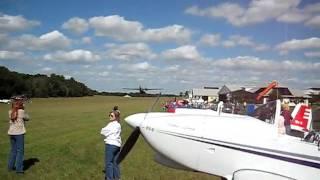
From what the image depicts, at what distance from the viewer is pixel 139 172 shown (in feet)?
32.6

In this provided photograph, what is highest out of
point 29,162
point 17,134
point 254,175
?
point 17,134

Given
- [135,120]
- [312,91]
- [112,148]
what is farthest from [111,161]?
[312,91]

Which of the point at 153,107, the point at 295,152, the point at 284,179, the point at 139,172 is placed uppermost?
the point at 153,107

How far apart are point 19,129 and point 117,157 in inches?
99.3

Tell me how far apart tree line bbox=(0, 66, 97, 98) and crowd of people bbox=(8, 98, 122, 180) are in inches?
2558

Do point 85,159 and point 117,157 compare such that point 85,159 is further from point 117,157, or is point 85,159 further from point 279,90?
point 279,90

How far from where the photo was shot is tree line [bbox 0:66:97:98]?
252ft

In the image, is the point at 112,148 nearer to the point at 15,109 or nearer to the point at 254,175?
the point at 15,109

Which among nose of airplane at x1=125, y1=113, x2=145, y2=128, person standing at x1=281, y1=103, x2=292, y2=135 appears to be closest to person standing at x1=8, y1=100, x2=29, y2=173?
nose of airplane at x1=125, y1=113, x2=145, y2=128

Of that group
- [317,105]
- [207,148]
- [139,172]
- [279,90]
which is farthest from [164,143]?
[139,172]

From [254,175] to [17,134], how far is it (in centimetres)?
568

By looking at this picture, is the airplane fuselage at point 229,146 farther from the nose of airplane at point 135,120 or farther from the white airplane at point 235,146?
the nose of airplane at point 135,120

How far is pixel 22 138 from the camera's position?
31.5ft

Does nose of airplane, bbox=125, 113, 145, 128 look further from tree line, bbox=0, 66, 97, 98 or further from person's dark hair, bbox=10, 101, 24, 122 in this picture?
tree line, bbox=0, 66, 97, 98
